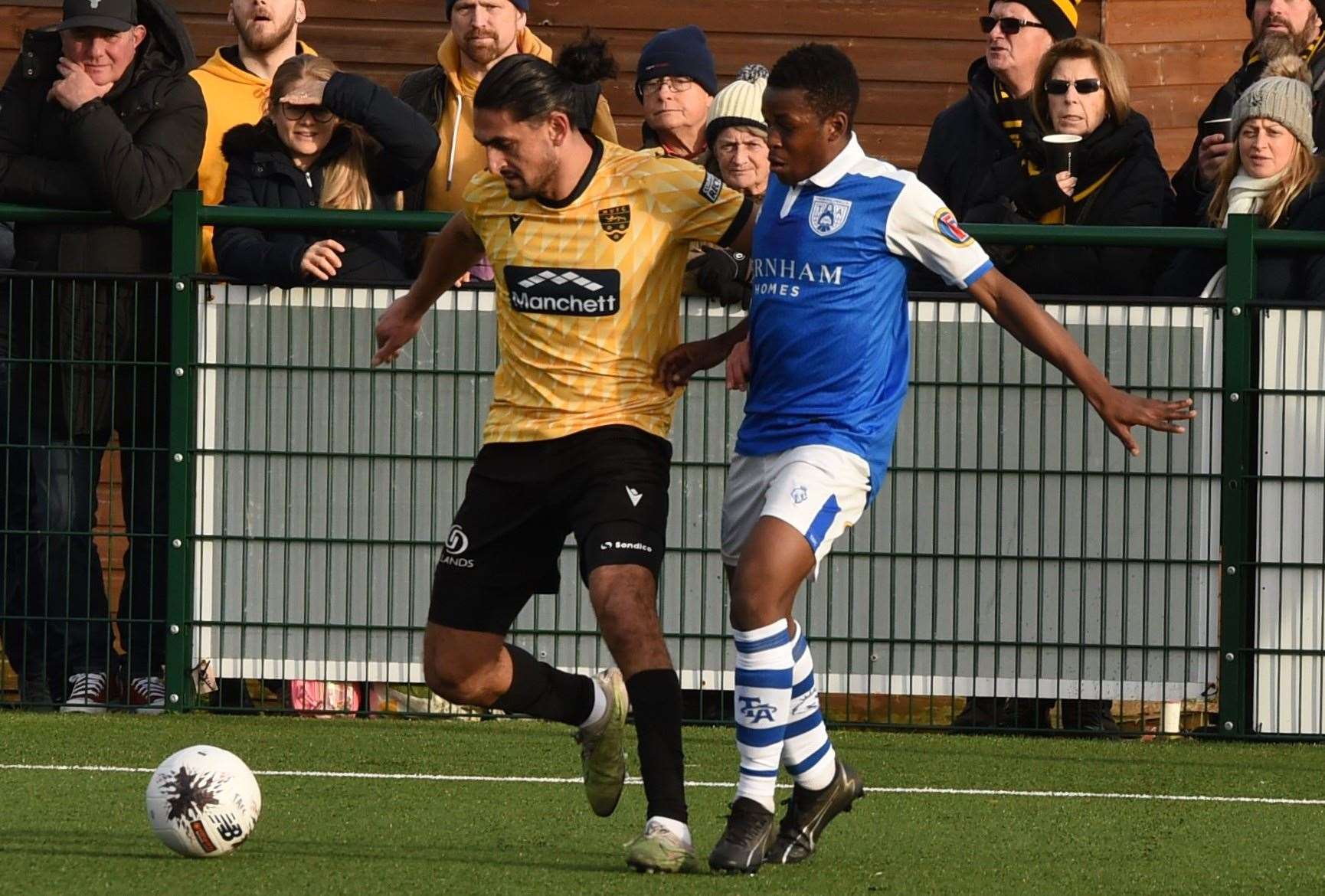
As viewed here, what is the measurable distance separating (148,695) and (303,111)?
93.0 inches

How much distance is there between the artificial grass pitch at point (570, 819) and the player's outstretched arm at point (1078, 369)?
1.12m

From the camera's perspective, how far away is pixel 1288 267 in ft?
28.1

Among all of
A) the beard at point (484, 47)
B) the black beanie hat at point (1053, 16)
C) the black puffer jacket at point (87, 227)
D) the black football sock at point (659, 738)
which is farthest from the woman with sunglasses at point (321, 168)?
the black football sock at point (659, 738)

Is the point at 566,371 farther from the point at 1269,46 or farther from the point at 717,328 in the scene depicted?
the point at 1269,46

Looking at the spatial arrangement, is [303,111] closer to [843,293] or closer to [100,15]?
[100,15]

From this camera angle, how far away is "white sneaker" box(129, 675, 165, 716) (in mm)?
8867

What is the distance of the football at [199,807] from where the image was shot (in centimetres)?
555

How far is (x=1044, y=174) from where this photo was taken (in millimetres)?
8656

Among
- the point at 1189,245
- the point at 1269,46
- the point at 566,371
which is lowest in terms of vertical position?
the point at 566,371

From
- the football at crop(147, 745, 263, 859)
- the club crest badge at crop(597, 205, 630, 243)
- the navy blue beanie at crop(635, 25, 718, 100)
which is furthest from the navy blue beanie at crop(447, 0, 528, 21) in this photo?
the football at crop(147, 745, 263, 859)

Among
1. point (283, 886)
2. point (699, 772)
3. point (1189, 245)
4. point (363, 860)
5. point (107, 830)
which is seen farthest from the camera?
point (1189, 245)

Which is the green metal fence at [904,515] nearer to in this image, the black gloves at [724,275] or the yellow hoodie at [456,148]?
the black gloves at [724,275]

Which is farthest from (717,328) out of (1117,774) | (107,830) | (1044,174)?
(107,830)

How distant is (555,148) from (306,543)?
335 centimetres
